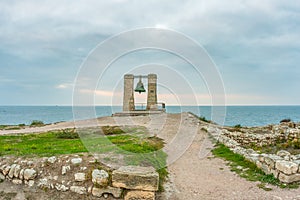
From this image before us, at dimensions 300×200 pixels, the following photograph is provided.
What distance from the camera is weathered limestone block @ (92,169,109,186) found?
7.35m

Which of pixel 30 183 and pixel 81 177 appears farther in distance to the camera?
pixel 30 183

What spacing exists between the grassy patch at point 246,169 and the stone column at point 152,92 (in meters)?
18.4

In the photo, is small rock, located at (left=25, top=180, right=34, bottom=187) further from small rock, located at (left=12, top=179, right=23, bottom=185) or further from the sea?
the sea

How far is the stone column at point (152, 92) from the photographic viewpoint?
3061 cm

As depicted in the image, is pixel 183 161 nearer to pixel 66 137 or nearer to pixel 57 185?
pixel 57 185

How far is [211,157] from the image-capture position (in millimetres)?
12016

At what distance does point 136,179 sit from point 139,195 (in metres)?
0.48

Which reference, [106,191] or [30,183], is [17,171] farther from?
[106,191]

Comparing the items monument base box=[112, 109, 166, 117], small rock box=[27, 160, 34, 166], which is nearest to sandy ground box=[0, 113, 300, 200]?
small rock box=[27, 160, 34, 166]

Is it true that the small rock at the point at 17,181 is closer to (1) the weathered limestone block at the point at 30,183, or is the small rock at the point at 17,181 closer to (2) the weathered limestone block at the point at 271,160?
(1) the weathered limestone block at the point at 30,183

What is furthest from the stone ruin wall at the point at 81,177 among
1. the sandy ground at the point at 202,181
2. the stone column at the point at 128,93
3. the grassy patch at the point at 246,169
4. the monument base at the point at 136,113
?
the stone column at the point at 128,93

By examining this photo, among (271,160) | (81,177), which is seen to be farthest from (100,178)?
(271,160)

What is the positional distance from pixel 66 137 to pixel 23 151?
520 centimetres

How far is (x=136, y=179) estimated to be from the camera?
7148mm
